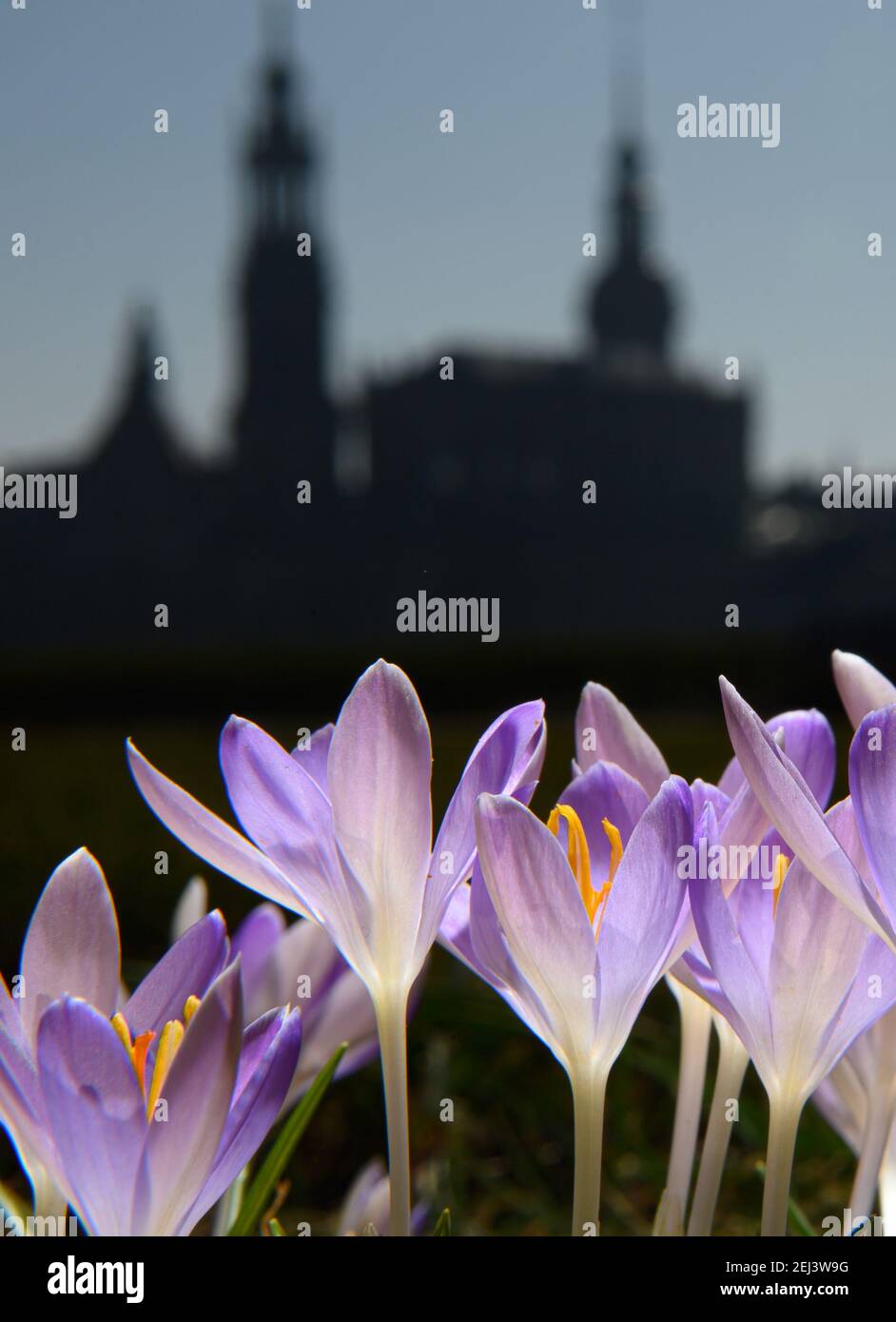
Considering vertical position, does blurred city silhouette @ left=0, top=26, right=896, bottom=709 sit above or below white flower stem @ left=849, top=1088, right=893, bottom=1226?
above

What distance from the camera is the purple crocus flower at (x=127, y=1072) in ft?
0.54

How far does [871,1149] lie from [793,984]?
54 millimetres

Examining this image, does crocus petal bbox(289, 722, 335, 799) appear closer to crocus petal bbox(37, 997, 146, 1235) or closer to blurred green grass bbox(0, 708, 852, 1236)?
crocus petal bbox(37, 997, 146, 1235)

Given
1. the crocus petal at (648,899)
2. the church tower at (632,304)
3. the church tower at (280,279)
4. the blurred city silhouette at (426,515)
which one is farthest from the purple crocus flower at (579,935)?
the church tower at (632,304)

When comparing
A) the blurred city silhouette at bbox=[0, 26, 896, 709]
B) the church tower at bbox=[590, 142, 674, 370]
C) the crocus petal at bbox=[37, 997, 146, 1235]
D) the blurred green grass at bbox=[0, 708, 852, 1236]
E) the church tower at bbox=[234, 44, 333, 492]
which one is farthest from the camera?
the church tower at bbox=[590, 142, 674, 370]

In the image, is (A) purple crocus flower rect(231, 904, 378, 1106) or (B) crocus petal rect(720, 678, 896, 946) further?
(A) purple crocus flower rect(231, 904, 378, 1106)

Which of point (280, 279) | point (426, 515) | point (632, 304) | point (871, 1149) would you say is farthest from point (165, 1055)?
point (632, 304)

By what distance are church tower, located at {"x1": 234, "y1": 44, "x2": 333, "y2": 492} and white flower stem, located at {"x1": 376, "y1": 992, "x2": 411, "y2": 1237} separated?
20.3m

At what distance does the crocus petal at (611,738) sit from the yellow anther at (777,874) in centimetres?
4

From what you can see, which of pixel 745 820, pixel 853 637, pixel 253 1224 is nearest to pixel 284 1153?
pixel 253 1224

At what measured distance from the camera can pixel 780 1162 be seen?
0.19m

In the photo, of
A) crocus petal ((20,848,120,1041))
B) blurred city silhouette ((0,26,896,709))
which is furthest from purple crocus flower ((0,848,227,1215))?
blurred city silhouette ((0,26,896,709))

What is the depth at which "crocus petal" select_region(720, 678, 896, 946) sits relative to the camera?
17cm

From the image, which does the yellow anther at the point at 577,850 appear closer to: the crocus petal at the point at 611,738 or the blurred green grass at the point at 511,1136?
the crocus petal at the point at 611,738
